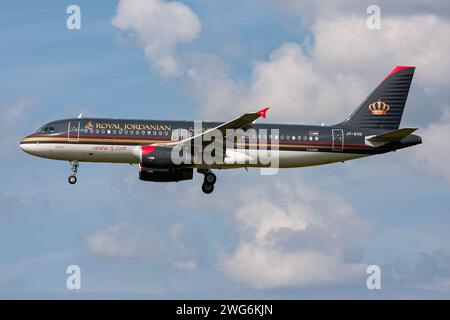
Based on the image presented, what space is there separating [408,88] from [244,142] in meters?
16.1

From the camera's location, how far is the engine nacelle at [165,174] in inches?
2685

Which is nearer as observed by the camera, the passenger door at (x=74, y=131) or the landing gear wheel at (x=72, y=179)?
the passenger door at (x=74, y=131)

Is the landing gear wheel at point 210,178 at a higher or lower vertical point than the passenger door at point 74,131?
lower

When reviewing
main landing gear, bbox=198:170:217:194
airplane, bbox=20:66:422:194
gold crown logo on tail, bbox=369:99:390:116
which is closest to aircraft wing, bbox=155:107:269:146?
airplane, bbox=20:66:422:194

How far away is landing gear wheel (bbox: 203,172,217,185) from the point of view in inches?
2724

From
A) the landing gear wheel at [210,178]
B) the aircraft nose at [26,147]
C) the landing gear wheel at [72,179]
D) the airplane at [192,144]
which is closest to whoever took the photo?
the airplane at [192,144]

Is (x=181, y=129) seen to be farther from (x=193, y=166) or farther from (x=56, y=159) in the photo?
(x=56, y=159)

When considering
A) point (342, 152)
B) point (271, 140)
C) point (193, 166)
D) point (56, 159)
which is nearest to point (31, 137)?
Result: point (56, 159)

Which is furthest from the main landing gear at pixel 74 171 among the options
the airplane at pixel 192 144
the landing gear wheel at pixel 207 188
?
the landing gear wheel at pixel 207 188

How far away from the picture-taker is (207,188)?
69.3 metres

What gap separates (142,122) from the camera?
67.9m

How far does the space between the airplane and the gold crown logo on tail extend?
174cm

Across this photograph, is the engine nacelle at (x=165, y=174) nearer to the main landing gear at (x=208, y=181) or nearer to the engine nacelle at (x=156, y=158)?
the main landing gear at (x=208, y=181)

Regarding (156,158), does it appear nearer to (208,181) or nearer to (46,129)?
(208,181)
